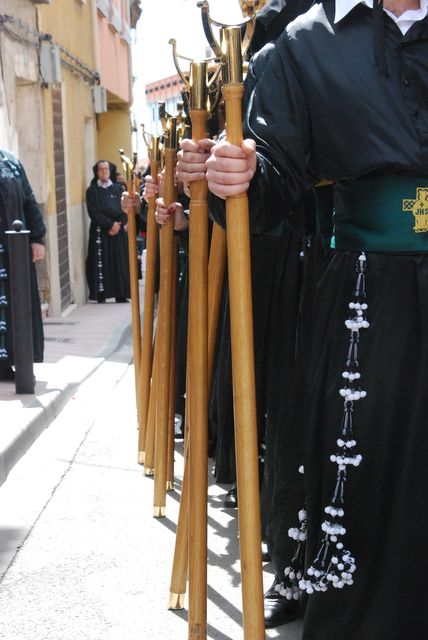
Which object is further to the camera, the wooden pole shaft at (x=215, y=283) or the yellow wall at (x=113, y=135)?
the yellow wall at (x=113, y=135)

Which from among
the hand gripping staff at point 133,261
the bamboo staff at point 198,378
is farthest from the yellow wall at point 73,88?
the bamboo staff at point 198,378

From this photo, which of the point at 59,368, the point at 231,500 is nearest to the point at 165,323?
the point at 231,500

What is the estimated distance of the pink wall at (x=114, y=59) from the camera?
1922cm

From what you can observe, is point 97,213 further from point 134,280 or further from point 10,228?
point 134,280

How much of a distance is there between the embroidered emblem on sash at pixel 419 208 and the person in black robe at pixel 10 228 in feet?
16.7

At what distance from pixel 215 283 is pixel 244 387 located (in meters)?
0.97

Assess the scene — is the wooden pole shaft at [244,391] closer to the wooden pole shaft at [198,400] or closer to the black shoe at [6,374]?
the wooden pole shaft at [198,400]

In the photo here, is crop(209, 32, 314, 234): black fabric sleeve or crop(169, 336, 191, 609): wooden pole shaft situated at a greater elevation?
crop(209, 32, 314, 234): black fabric sleeve

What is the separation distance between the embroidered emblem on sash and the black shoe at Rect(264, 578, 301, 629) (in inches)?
54.0

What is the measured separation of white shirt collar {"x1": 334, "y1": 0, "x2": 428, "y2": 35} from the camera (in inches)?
105

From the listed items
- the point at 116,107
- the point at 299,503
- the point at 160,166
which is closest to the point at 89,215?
the point at 116,107

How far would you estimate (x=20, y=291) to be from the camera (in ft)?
22.4

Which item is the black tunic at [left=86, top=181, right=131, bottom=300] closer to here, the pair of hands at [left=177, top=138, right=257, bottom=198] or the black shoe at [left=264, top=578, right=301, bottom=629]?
the black shoe at [left=264, top=578, right=301, bottom=629]

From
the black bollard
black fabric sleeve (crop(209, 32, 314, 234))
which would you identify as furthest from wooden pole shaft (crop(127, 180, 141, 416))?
black fabric sleeve (crop(209, 32, 314, 234))
